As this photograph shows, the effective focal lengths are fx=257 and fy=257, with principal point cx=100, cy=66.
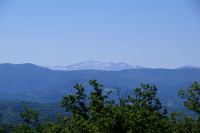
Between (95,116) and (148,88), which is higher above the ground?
(148,88)

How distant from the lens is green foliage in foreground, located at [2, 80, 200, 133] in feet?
68.4

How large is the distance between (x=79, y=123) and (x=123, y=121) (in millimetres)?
7453

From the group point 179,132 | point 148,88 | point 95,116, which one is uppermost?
point 148,88

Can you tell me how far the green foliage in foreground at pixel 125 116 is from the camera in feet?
68.4

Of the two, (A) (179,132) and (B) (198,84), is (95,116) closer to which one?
(A) (179,132)

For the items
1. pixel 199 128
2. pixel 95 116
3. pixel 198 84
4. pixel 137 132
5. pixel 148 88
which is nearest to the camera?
pixel 137 132

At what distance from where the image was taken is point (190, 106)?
31500 millimetres

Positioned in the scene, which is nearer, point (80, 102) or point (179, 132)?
point (179, 132)

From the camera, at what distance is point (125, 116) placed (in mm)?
21859

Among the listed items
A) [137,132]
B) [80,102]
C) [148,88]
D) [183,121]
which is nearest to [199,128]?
[183,121]

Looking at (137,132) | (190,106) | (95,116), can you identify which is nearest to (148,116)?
(137,132)

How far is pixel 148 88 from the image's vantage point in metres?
31.2

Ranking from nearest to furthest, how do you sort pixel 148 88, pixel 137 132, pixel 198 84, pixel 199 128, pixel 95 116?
1. pixel 137 132
2. pixel 95 116
3. pixel 199 128
4. pixel 148 88
5. pixel 198 84

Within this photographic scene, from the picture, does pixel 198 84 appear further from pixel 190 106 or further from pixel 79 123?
pixel 79 123
